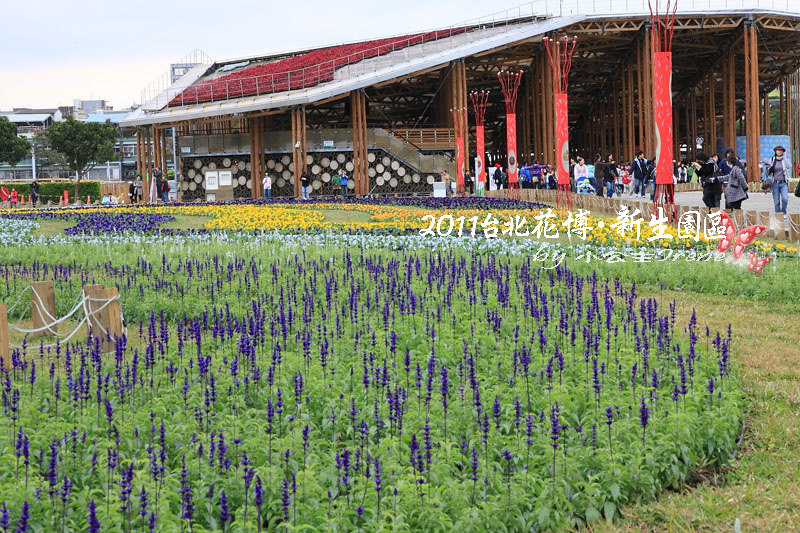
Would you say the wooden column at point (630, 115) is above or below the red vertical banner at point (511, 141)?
above

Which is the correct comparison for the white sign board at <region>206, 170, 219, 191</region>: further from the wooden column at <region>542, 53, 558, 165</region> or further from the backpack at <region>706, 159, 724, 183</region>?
the backpack at <region>706, 159, 724, 183</region>

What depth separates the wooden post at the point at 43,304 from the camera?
31.1ft

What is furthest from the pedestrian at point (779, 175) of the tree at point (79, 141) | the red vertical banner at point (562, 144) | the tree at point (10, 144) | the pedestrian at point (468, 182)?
the tree at point (10, 144)

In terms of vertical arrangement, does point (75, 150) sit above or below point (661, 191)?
above

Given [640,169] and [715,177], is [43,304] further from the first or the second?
[640,169]

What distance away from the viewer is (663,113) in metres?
18.9

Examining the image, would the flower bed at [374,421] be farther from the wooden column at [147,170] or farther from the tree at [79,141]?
the tree at [79,141]

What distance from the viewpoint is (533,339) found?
7.79m

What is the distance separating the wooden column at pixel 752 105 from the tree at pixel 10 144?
6144cm

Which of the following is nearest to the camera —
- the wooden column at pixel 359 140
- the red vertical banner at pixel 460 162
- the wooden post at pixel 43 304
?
the wooden post at pixel 43 304

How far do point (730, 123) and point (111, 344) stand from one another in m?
51.4

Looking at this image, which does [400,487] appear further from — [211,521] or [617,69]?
[617,69]

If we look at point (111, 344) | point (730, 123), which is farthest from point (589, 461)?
point (730, 123)

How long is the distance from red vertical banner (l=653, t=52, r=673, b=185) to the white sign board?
119ft
